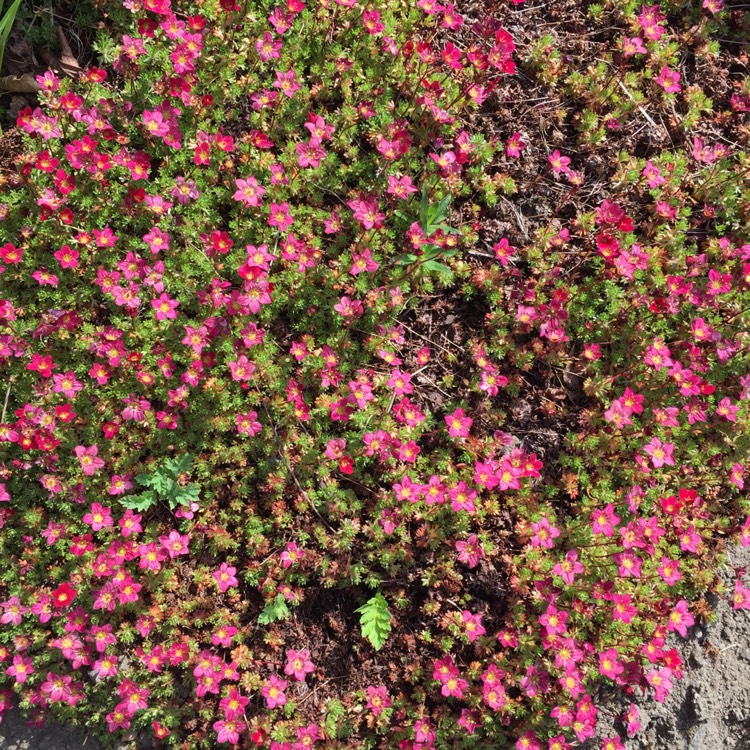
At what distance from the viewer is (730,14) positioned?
18.0 ft

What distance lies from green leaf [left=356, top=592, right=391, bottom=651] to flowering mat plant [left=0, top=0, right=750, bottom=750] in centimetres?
2

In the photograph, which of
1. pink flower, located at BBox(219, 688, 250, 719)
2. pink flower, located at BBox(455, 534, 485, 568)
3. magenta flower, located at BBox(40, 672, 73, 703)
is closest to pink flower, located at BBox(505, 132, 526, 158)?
pink flower, located at BBox(455, 534, 485, 568)

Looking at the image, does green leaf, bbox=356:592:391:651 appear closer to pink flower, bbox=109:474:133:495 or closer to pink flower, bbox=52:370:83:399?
pink flower, bbox=109:474:133:495

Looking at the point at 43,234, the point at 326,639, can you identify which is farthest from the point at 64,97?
the point at 326,639

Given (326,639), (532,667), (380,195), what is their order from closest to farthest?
1. (532,667)
2. (326,639)
3. (380,195)

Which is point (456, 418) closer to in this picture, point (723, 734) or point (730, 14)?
point (723, 734)

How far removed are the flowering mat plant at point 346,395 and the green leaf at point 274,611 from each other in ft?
0.08

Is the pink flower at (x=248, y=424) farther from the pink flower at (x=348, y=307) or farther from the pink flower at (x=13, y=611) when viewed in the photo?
the pink flower at (x=13, y=611)

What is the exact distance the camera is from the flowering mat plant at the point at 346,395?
4.38m

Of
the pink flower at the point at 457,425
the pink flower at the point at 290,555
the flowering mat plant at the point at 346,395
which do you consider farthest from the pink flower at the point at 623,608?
the pink flower at the point at 290,555

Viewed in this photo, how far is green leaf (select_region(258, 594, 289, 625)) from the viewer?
4.39 metres

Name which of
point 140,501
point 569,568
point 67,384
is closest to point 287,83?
point 67,384

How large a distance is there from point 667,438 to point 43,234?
15.4ft

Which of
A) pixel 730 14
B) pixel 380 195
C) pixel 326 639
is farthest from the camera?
pixel 730 14
